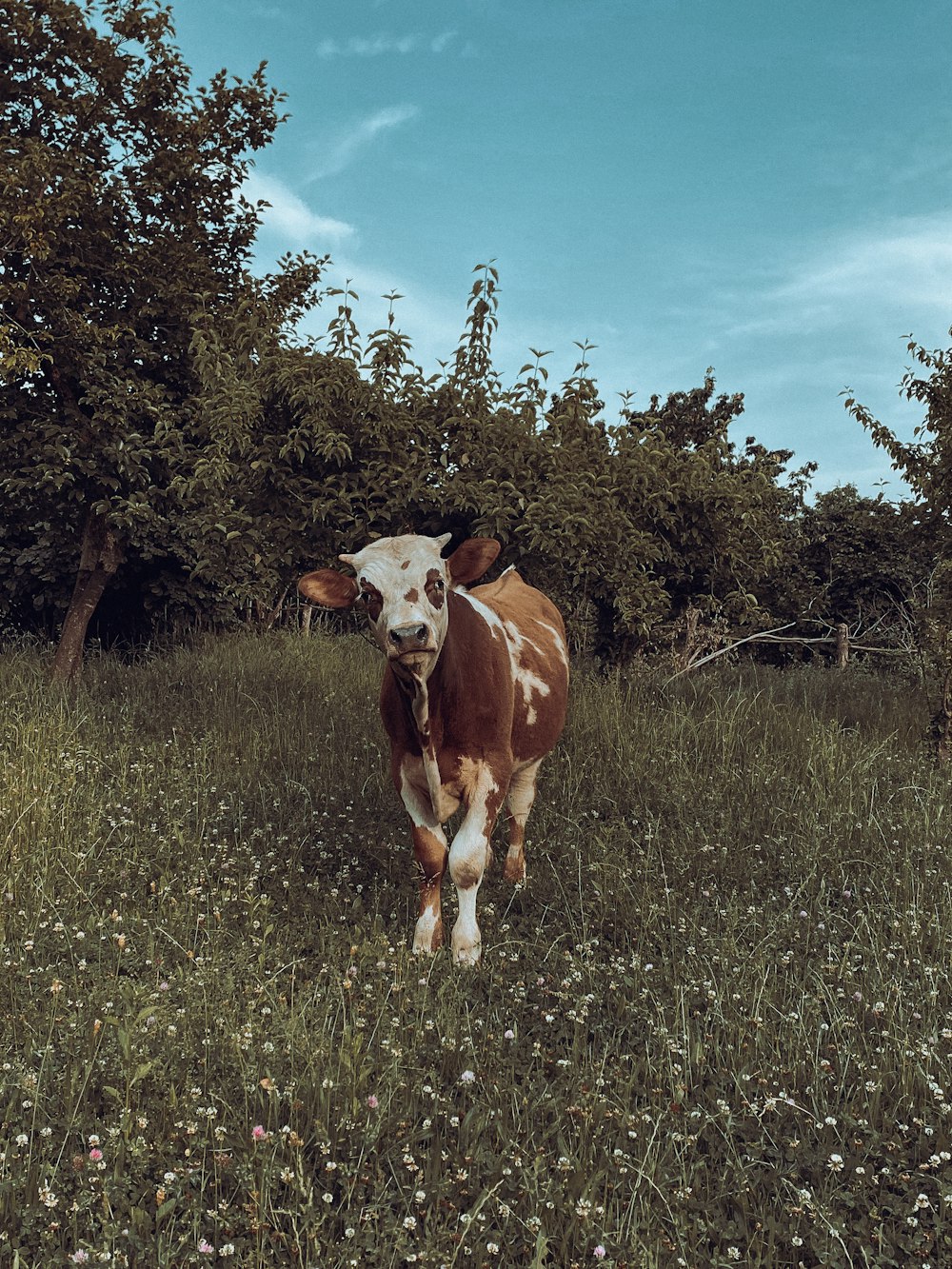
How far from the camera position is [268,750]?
320 inches

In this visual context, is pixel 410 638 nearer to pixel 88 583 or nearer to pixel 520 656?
pixel 520 656

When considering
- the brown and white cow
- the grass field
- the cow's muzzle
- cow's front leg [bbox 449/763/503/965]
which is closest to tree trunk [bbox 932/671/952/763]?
the grass field

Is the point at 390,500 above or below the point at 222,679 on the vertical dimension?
above

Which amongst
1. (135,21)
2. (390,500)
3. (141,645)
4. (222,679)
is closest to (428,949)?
(390,500)

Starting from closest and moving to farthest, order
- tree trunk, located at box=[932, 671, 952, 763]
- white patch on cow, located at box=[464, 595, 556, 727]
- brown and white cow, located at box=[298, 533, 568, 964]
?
brown and white cow, located at box=[298, 533, 568, 964]
white patch on cow, located at box=[464, 595, 556, 727]
tree trunk, located at box=[932, 671, 952, 763]

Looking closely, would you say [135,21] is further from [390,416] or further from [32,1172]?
[32,1172]

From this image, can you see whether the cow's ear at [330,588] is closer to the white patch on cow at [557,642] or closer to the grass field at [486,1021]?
the grass field at [486,1021]

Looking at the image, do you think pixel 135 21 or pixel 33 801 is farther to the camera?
pixel 135 21

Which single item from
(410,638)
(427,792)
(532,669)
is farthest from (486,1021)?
(532,669)

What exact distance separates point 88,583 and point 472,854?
9.89 metres

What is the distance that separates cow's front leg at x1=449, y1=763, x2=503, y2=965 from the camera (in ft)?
15.3

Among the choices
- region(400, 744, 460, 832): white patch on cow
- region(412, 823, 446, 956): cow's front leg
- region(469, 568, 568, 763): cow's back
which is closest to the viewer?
region(412, 823, 446, 956): cow's front leg

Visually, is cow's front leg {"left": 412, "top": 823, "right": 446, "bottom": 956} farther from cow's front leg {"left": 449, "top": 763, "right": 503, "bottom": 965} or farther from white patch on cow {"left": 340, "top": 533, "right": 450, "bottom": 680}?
white patch on cow {"left": 340, "top": 533, "right": 450, "bottom": 680}

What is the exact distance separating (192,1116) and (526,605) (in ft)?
14.8
